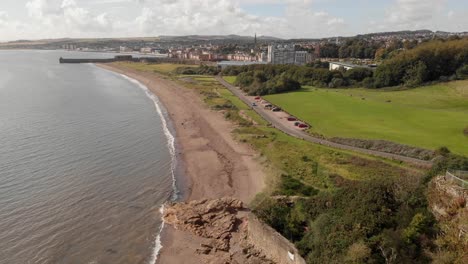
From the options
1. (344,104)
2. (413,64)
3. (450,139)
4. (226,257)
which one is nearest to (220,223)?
(226,257)

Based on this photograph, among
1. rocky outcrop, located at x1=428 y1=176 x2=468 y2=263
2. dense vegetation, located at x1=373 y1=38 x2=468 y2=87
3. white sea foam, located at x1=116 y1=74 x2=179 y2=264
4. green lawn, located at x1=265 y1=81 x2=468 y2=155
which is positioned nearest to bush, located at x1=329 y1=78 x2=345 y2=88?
green lawn, located at x1=265 y1=81 x2=468 y2=155

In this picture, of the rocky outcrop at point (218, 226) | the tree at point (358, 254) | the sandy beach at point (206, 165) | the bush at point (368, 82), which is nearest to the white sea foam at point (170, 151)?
the sandy beach at point (206, 165)

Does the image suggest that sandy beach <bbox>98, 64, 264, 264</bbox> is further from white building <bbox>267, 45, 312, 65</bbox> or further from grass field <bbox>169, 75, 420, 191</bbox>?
white building <bbox>267, 45, 312, 65</bbox>

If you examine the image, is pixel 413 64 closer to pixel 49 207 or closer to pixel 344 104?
pixel 344 104

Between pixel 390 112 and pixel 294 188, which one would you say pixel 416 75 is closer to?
pixel 390 112

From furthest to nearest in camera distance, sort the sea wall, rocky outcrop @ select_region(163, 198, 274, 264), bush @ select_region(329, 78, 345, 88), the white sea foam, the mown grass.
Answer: bush @ select_region(329, 78, 345, 88) < the mown grass < the white sea foam < rocky outcrop @ select_region(163, 198, 274, 264) < the sea wall

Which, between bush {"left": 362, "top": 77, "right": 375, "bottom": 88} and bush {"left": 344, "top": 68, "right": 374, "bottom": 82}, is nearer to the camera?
bush {"left": 362, "top": 77, "right": 375, "bottom": 88}

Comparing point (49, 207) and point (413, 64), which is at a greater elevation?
point (413, 64)
